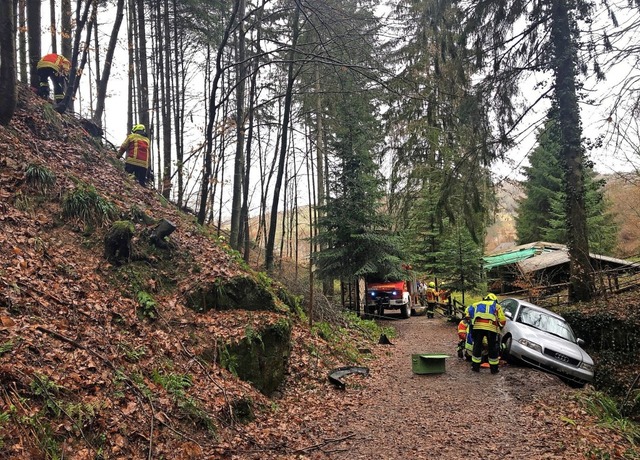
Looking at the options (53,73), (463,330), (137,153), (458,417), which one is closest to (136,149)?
(137,153)

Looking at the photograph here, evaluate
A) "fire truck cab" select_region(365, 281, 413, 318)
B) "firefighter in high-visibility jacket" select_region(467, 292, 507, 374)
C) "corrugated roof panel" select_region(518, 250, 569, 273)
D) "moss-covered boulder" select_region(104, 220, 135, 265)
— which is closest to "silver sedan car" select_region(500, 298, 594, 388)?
"firefighter in high-visibility jacket" select_region(467, 292, 507, 374)

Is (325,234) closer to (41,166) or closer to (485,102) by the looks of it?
(485,102)

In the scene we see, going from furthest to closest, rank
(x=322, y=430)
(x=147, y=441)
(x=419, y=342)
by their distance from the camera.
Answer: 1. (x=419, y=342)
2. (x=322, y=430)
3. (x=147, y=441)

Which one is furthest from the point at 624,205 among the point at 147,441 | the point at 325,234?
the point at 147,441

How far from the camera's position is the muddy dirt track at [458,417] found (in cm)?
541

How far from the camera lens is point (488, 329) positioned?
29.6 feet

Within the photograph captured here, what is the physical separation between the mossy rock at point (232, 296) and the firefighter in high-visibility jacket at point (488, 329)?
4.52 metres

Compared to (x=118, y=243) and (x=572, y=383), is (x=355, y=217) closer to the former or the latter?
(x=572, y=383)

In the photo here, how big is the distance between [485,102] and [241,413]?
10.8 meters

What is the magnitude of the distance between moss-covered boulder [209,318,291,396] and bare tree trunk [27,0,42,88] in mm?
10428

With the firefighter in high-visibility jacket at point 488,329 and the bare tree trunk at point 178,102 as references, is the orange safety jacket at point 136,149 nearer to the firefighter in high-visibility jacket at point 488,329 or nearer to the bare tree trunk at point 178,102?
the bare tree trunk at point 178,102

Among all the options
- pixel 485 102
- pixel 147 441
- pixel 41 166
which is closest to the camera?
pixel 147 441

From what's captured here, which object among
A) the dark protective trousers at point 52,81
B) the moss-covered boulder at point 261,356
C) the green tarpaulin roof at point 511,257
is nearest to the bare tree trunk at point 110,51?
the dark protective trousers at point 52,81

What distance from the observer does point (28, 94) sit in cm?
1108
